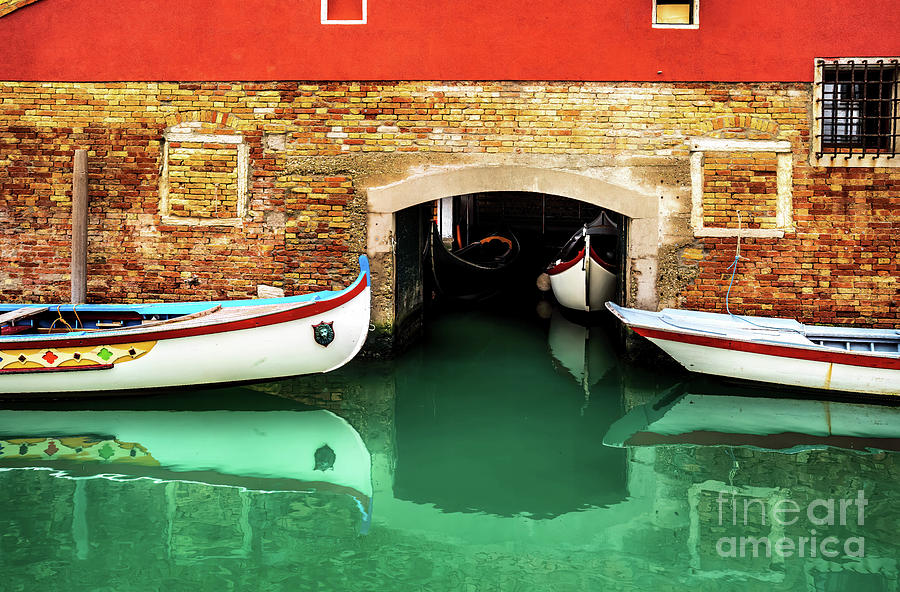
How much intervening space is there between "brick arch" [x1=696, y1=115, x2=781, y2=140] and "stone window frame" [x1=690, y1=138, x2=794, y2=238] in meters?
0.05

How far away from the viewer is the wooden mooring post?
7.77 meters

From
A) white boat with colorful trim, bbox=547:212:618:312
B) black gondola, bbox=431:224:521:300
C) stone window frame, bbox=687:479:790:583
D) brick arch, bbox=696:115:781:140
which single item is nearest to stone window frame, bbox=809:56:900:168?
brick arch, bbox=696:115:781:140

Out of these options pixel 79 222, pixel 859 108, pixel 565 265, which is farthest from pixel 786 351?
pixel 79 222

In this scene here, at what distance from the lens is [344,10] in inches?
305

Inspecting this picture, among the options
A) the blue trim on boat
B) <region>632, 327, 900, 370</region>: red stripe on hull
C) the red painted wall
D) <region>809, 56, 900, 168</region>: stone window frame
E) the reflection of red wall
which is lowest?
<region>632, 327, 900, 370</region>: red stripe on hull

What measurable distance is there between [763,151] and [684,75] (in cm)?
105

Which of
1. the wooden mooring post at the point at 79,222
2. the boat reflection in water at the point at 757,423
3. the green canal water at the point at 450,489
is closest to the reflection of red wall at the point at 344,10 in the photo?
the wooden mooring post at the point at 79,222

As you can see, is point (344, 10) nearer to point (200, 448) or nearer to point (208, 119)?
point (208, 119)

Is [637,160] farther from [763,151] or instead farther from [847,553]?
[847,553]

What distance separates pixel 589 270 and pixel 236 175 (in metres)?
5.49

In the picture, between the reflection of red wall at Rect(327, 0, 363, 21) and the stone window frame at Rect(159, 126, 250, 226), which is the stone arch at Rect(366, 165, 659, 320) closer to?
the stone window frame at Rect(159, 126, 250, 226)

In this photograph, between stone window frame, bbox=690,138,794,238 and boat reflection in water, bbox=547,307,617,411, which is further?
boat reflection in water, bbox=547,307,617,411

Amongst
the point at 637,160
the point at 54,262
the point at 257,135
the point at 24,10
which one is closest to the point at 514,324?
the point at 637,160

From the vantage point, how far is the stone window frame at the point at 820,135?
7.43 metres
